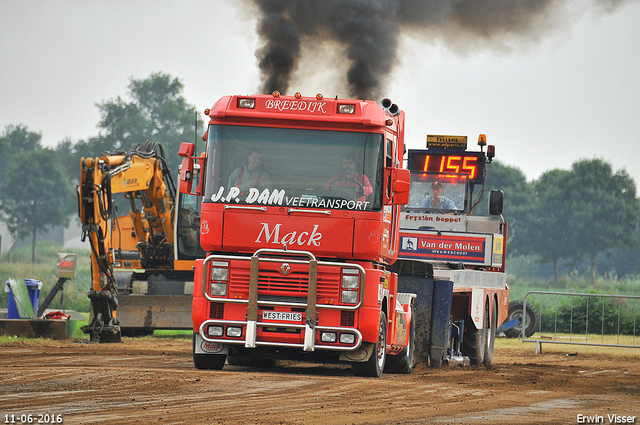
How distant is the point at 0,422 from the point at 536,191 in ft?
276

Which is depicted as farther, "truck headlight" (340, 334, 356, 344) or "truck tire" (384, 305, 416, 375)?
"truck tire" (384, 305, 416, 375)

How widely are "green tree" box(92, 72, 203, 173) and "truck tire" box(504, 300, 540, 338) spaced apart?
55.2 m

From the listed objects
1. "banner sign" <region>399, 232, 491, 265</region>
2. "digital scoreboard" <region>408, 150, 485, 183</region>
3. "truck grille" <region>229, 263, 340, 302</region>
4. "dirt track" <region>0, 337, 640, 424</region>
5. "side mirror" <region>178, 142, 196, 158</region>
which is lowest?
"dirt track" <region>0, 337, 640, 424</region>

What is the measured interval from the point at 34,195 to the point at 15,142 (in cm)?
2375

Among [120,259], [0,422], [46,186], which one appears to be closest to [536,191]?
[46,186]

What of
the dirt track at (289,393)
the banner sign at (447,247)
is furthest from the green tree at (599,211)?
the dirt track at (289,393)

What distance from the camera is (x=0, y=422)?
776cm

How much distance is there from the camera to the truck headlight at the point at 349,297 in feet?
39.4

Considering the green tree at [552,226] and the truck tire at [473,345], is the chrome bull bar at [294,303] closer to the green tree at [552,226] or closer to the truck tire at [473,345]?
the truck tire at [473,345]

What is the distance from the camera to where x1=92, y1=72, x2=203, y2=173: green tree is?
8225 centimetres

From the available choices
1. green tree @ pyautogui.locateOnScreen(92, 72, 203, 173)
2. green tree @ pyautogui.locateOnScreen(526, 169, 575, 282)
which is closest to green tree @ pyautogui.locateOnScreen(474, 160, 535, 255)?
green tree @ pyautogui.locateOnScreen(526, 169, 575, 282)
